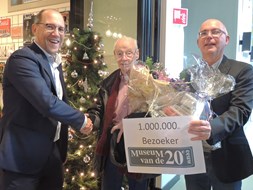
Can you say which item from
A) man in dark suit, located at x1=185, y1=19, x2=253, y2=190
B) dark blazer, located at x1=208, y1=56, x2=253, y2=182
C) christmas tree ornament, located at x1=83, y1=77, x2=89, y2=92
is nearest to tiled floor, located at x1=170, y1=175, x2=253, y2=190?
christmas tree ornament, located at x1=83, y1=77, x2=89, y2=92

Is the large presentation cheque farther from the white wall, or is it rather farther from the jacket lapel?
the white wall

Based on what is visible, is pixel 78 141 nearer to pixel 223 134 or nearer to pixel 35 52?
pixel 35 52

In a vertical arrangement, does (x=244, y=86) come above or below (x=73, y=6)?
below

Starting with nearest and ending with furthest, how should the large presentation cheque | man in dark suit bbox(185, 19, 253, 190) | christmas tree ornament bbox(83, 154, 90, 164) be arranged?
the large presentation cheque → man in dark suit bbox(185, 19, 253, 190) → christmas tree ornament bbox(83, 154, 90, 164)

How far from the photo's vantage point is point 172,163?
4.16 feet

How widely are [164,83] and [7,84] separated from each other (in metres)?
0.88

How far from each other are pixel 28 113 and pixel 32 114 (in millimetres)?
23

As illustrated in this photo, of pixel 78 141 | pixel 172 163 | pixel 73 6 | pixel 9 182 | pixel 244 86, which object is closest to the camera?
pixel 172 163

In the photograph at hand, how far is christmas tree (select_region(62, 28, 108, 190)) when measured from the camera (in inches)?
99.1

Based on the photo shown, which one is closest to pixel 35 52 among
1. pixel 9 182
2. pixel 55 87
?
pixel 55 87

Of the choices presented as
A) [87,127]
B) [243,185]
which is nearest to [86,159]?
[87,127]

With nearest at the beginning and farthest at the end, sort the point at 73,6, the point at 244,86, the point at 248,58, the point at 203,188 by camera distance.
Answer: the point at 244,86 < the point at 203,188 < the point at 73,6 < the point at 248,58

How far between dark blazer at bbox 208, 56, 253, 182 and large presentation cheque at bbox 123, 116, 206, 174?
34cm

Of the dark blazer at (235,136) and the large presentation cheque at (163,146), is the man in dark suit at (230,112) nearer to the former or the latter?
the dark blazer at (235,136)
